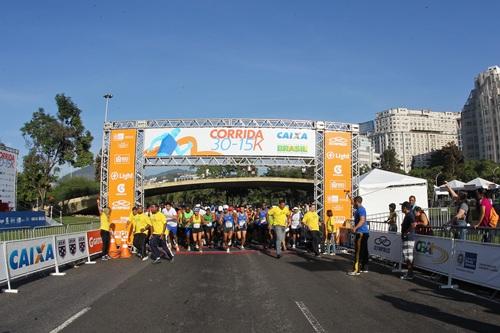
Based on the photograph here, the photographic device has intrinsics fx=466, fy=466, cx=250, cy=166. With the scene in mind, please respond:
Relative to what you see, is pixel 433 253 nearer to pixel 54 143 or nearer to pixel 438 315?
pixel 438 315

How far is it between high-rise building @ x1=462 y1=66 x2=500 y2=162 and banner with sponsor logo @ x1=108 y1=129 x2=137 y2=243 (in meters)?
121

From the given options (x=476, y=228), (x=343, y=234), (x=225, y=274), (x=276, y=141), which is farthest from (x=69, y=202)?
(x=476, y=228)

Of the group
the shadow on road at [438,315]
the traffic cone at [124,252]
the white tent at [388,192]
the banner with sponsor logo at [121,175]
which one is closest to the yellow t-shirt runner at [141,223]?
the traffic cone at [124,252]

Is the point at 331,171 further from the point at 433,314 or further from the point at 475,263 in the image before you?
the point at 433,314

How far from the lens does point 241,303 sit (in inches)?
315

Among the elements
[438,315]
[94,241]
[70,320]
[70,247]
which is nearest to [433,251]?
[438,315]

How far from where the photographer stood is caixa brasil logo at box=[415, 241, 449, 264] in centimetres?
1050

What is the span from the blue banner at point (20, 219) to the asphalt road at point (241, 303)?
7.94 meters

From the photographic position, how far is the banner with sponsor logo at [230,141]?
76.3 ft

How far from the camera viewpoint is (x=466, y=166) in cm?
8988

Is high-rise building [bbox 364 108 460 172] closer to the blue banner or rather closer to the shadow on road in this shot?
the blue banner

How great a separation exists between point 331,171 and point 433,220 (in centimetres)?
532

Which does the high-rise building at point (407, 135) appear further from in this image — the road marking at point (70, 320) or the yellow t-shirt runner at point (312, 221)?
the road marking at point (70, 320)

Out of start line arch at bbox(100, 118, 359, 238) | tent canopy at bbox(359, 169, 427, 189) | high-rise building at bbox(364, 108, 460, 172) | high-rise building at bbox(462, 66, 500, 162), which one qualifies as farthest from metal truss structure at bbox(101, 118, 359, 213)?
high-rise building at bbox(364, 108, 460, 172)
